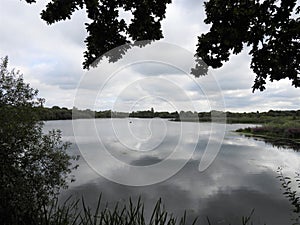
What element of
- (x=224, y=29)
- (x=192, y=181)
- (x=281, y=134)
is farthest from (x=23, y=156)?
(x=281, y=134)

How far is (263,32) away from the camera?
3.56m

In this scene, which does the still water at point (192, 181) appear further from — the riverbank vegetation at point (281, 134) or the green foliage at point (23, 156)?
the riverbank vegetation at point (281, 134)

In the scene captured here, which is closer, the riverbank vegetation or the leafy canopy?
the leafy canopy

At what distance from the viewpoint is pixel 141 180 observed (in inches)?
496

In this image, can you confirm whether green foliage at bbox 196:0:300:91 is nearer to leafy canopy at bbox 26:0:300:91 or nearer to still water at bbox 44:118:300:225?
leafy canopy at bbox 26:0:300:91

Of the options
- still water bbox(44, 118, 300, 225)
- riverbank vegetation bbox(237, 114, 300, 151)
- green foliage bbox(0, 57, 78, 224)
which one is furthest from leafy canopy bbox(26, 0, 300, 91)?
riverbank vegetation bbox(237, 114, 300, 151)

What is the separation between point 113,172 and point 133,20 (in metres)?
11.9

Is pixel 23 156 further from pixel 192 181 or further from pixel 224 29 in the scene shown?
pixel 192 181

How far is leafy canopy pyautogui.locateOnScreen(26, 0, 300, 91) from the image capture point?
10.8 ft

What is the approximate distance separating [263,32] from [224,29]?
1.97 ft

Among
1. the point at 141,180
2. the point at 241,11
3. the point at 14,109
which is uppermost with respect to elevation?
the point at 241,11

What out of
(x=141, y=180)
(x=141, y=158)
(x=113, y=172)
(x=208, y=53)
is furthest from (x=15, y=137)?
(x=141, y=158)

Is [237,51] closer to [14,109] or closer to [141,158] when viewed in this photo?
[14,109]

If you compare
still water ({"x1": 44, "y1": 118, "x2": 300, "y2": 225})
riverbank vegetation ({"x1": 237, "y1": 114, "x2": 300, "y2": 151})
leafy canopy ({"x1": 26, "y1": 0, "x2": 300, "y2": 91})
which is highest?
leafy canopy ({"x1": 26, "y1": 0, "x2": 300, "y2": 91})
